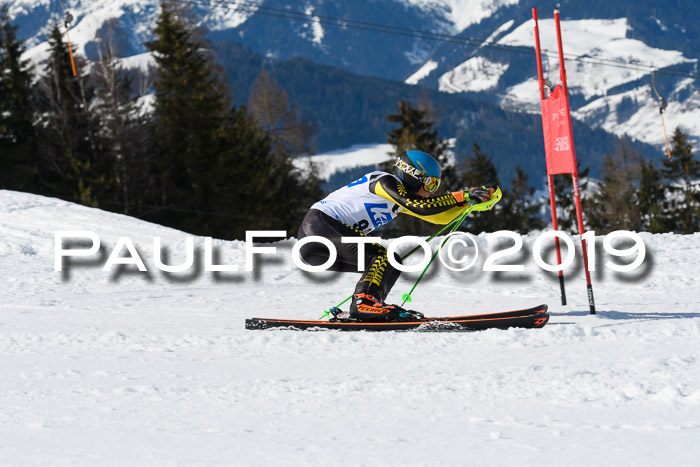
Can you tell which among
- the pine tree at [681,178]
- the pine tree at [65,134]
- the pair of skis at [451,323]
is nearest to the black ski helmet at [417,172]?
the pair of skis at [451,323]

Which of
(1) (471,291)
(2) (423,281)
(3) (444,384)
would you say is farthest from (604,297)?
(3) (444,384)

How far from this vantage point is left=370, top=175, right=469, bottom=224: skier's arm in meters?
5.49

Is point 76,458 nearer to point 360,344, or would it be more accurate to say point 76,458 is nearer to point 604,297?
point 360,344

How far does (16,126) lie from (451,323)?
31.4 meters

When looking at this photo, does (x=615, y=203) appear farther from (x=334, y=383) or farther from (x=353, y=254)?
(x=334, y=383)

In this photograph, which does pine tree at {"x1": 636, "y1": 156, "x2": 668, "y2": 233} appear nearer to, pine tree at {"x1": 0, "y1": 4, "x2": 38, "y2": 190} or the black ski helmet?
pine tree at {"x1": 0, "y1": 4, "x2": 38, "y2": 190}

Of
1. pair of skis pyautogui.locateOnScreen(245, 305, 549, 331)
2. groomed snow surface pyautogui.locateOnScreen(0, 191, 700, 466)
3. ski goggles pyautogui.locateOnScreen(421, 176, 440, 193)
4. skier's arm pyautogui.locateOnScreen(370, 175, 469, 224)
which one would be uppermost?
ski goggles pyautogui.locateOnScreen(421, 176, 440, 193)

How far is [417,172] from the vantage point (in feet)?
18.6

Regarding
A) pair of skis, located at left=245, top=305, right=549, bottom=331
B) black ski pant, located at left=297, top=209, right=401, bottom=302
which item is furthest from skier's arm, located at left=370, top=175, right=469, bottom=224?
pair of skis, located at left=245, top=305, right=549, bottom=331

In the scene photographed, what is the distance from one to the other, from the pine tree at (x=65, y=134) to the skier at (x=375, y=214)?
2624cm

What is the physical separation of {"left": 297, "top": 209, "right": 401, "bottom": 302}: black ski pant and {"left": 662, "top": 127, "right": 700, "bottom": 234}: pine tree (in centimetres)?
5539

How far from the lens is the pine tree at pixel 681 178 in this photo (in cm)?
5647

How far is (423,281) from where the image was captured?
9078mm

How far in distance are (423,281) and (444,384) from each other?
4.87 meters
